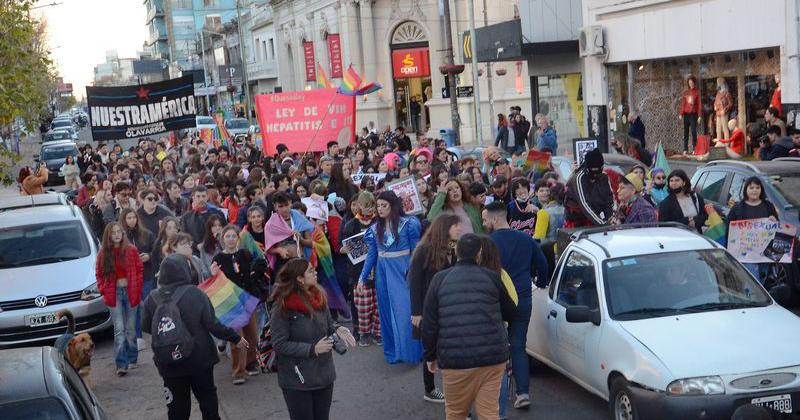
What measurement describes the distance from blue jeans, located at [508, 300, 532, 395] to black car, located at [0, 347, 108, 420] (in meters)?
3.42

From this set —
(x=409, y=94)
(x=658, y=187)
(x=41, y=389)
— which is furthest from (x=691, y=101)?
(x=409, y=94)

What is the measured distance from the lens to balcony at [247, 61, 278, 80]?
7081cm

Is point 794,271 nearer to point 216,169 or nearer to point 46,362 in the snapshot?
point 46,362

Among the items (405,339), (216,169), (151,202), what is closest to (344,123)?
(216,169)

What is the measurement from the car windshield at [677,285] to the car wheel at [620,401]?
532mm

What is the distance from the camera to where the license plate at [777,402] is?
6676mm

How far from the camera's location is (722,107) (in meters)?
22.7

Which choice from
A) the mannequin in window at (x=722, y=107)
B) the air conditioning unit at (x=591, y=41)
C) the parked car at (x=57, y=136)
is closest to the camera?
the mannequin in window at (x=722, y=107)

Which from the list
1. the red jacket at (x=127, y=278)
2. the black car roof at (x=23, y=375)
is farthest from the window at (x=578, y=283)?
the red jacket at (x=127, y=278)

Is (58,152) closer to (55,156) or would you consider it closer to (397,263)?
(55,156)

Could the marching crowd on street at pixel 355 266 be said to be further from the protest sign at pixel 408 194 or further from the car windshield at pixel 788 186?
the car windshield at pixel 788 186

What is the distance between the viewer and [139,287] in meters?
10.8

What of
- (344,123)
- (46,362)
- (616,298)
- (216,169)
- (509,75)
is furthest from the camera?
(509,75)

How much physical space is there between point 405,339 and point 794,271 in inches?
167
